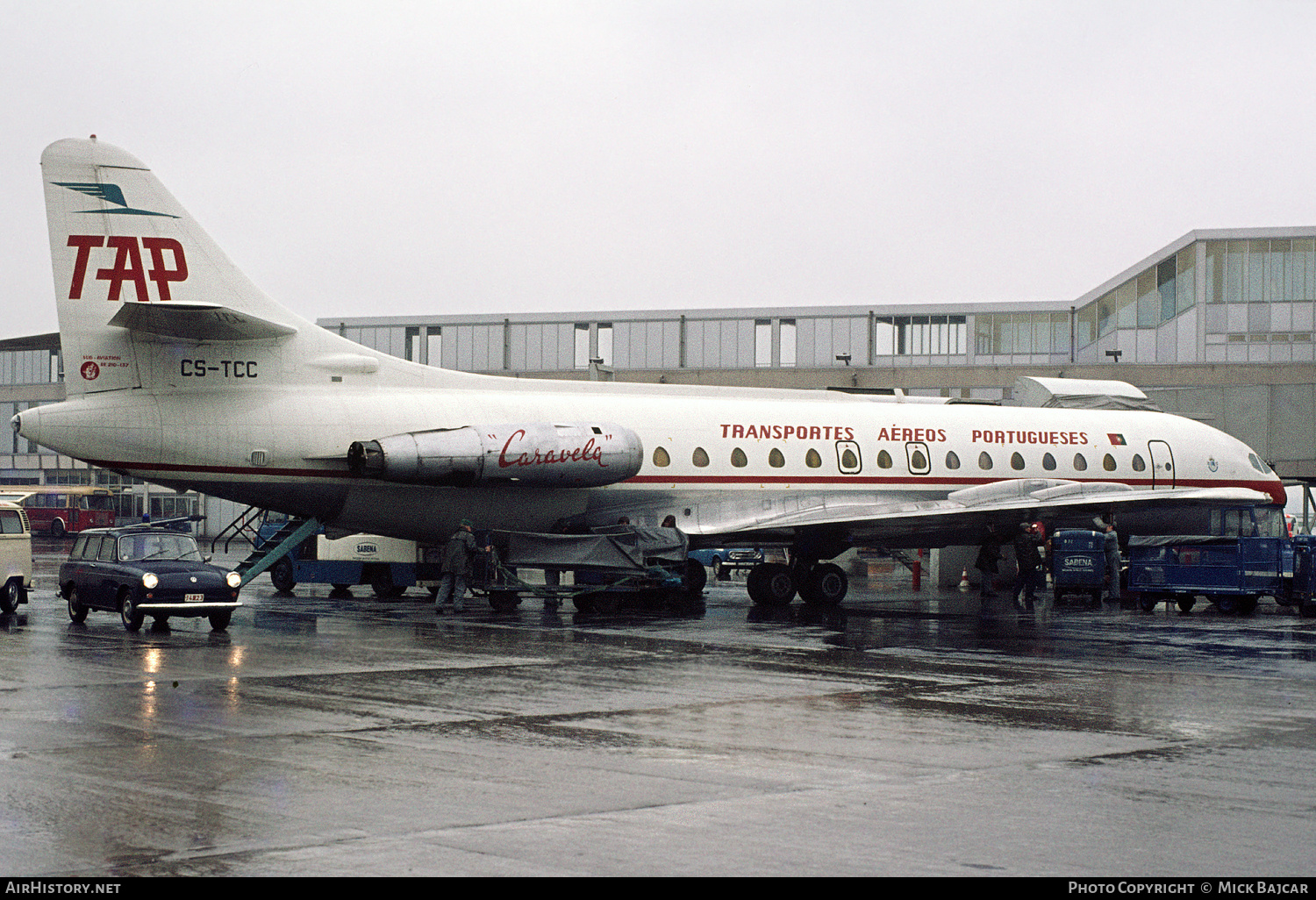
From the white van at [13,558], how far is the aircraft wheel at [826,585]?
1426 centimetres

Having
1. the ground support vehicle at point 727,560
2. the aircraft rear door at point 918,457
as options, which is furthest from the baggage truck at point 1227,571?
the ground support vehicle at point 727,560

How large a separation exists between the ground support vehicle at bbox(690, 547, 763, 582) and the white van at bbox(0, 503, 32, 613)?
1894 cm

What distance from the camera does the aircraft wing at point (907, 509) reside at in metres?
26.2

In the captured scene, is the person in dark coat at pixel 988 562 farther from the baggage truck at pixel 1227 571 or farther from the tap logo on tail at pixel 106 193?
the tap logo on tail at pixel 106 193

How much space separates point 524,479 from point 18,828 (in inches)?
682

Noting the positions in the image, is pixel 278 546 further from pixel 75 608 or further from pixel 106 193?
pixel 106 193

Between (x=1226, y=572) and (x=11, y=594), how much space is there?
21.8 meters

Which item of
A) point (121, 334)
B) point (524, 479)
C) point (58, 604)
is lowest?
point (58, 604)

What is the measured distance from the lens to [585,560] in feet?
83.3

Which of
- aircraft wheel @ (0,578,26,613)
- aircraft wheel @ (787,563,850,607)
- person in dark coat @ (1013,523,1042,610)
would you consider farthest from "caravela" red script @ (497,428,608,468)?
person in dark coat @ (1013,523,1042,610)

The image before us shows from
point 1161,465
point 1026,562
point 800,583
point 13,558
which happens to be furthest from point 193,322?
point 1161,465

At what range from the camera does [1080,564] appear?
30672 mm
